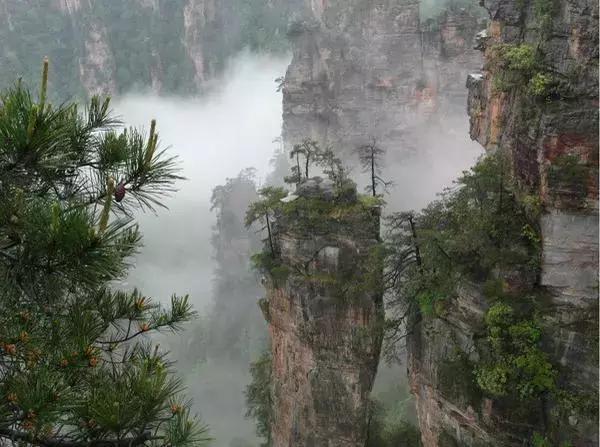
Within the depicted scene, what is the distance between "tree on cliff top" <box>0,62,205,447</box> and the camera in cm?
264

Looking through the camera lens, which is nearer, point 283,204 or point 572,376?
point 572,376

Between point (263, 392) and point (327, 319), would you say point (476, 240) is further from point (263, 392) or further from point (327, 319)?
point (263, 392)

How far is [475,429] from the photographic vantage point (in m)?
9.34

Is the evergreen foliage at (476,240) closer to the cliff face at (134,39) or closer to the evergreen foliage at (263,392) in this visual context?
the evergreen foliage at (263,392)

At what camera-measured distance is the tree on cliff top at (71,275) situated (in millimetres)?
2643

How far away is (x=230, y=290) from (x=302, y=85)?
14.6 metres

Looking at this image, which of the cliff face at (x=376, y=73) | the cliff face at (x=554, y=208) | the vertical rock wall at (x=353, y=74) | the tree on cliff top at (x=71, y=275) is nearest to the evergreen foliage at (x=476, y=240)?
the cliff face at (x=554, y=208)

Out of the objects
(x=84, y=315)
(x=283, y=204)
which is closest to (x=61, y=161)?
(x=84, y=315)

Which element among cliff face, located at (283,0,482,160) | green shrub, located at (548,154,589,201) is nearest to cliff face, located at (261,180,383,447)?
green shrub, located at (548,154,589,201)

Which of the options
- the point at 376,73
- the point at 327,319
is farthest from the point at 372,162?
the point at 376,73

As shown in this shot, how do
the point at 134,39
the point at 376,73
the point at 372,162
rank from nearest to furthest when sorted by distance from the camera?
the point at 372,162
the point at 376,73
the point at 134,39

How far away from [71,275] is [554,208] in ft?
24.4

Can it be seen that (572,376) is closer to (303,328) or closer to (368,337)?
(368,337)

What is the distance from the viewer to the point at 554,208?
8008 mm
